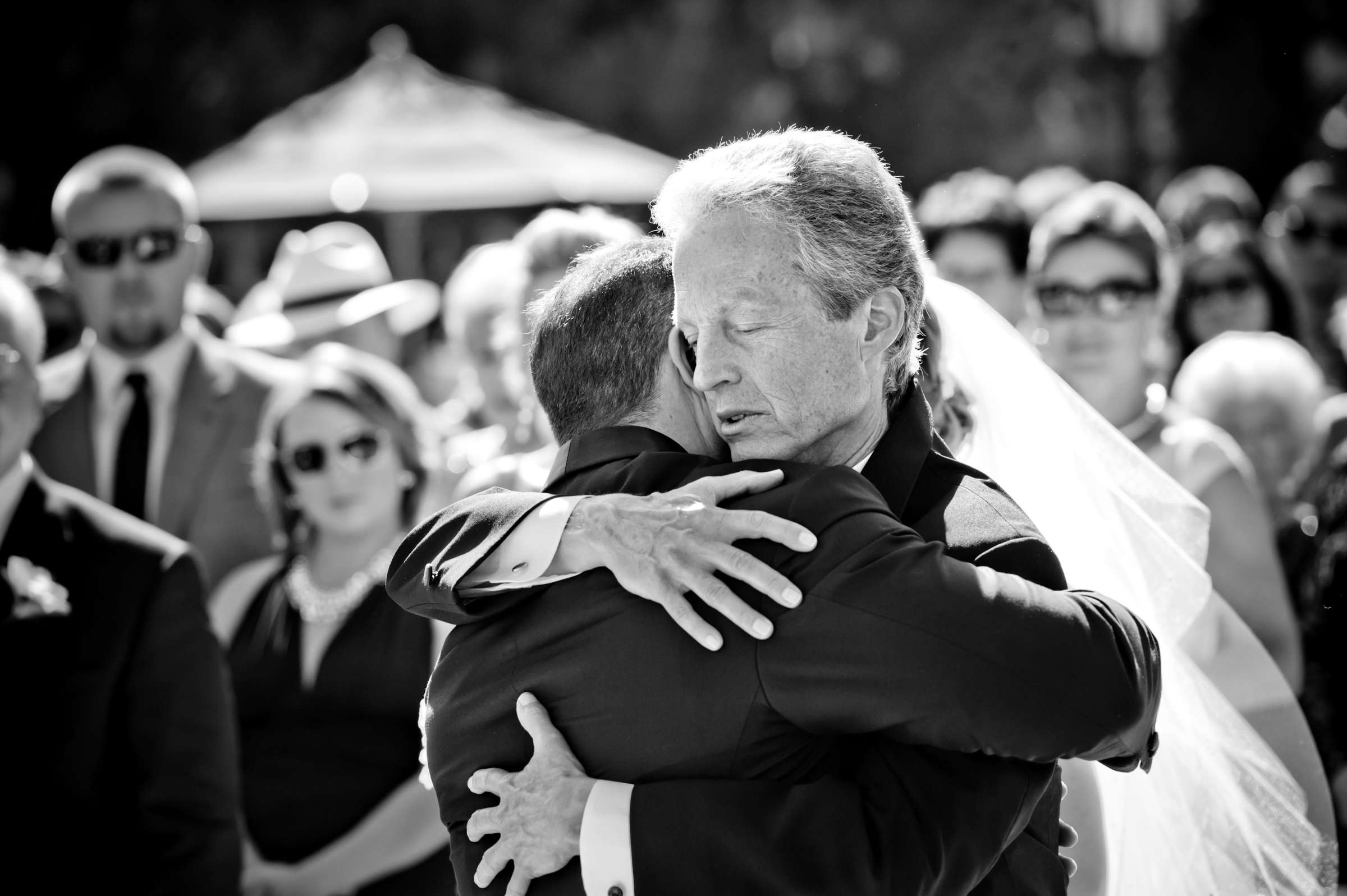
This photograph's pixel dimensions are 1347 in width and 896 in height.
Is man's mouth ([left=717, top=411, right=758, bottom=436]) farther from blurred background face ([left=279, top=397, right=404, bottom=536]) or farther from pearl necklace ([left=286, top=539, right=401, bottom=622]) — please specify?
blurred background face ([left=279, top=397, right=404, bottom=536])

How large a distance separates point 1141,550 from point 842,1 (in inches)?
721

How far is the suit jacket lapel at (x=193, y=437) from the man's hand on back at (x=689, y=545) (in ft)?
12.6

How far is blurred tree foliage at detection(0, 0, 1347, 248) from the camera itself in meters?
19.0

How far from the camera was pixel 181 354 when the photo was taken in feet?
19.6

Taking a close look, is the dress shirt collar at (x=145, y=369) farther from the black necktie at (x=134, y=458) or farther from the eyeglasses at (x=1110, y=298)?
the eyeglasses at (x=1110, y=298)

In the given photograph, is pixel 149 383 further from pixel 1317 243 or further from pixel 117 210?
pixel 1317 243

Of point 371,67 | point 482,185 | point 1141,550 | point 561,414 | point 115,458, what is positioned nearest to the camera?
point 561,414

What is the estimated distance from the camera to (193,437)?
5.74 metres

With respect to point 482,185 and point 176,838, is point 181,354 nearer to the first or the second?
point 176,838

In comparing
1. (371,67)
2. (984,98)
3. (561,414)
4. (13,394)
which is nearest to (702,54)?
(984,98)

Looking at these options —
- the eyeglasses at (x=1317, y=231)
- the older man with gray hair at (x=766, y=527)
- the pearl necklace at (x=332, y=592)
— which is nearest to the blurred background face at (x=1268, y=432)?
the eyeglasses at (x=1317, y=231)

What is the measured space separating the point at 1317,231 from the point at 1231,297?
45.0 inches

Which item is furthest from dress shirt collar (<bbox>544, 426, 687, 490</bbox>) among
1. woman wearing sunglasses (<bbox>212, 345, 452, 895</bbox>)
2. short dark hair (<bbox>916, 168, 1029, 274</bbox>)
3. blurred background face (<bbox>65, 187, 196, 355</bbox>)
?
blurred background face (<bbox>65, 187, 196, 355</bbox>)

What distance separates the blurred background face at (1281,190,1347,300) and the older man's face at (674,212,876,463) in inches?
228
